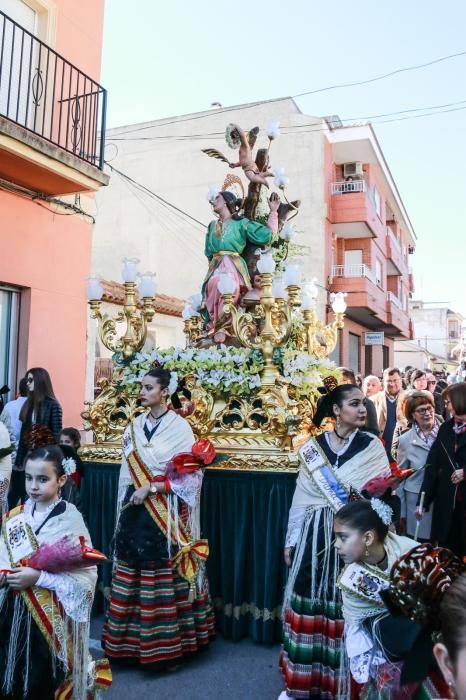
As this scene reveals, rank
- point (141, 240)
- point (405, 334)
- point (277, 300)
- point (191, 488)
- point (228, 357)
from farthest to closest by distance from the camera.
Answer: point (405, 334) < point (141, 240) < point (277, 300) < point (228, 357) < point (191, 488)

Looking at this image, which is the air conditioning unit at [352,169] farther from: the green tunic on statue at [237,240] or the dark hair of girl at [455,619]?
the dark hair of girl at [455,619]

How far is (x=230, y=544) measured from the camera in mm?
4246

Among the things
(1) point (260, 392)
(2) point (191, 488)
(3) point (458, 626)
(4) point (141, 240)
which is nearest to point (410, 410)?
(1) point (260, 392)

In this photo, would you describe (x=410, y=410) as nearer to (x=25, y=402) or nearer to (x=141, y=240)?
(x=25, y=402)

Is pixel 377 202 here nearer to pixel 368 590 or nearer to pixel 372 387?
pixel 372 387

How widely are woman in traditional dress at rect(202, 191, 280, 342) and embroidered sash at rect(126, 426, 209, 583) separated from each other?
1867 mm

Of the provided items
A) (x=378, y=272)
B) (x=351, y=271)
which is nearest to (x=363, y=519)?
(x=351, y=271)

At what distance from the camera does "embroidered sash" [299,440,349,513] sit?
10.2ft

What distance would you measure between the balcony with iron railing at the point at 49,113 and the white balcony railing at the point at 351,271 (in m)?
11.0

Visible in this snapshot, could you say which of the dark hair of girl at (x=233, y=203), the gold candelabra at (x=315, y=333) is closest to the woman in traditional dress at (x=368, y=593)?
the gold candelabra at (x=315, y=333)

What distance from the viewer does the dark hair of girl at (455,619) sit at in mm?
1222

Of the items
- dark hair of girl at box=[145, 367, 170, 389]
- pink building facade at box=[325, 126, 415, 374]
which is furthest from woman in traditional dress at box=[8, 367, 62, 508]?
pink building facade at box=[325, 126, 415, 374]

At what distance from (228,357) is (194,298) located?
1.48m

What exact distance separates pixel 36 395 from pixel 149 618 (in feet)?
7.19
